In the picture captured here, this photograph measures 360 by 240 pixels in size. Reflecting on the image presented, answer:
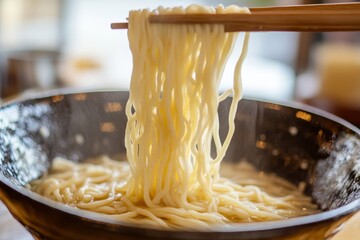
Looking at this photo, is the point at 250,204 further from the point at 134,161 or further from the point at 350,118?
the point at 350,118

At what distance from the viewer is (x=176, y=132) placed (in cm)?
102

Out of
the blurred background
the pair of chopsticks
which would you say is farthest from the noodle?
the blurred background

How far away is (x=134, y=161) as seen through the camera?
3.47 feet

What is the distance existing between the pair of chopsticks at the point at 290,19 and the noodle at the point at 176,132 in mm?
25

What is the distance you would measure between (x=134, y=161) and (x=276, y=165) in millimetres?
427

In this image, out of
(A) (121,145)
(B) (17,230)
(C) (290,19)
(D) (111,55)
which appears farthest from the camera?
(D) (111,55)

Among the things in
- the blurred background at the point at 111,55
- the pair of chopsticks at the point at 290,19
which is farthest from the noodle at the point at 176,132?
the blurred background at the point at 111,55

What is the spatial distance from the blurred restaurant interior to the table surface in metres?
2.06

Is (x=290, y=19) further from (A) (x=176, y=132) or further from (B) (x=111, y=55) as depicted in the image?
(B) (x=111, y=55)

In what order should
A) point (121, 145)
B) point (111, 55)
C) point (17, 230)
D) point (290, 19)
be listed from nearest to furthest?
point (290, 19)
point (17, 230)
point (121, 145)
point (111, 55)

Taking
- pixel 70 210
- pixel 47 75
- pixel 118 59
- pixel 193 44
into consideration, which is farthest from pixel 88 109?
pixel 118 59

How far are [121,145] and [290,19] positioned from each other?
2.33 ft

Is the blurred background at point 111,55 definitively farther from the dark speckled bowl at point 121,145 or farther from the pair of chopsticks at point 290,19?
the pair of chopsticks at point 290,19

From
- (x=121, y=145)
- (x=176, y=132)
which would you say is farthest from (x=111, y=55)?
(x=176, y=132)
